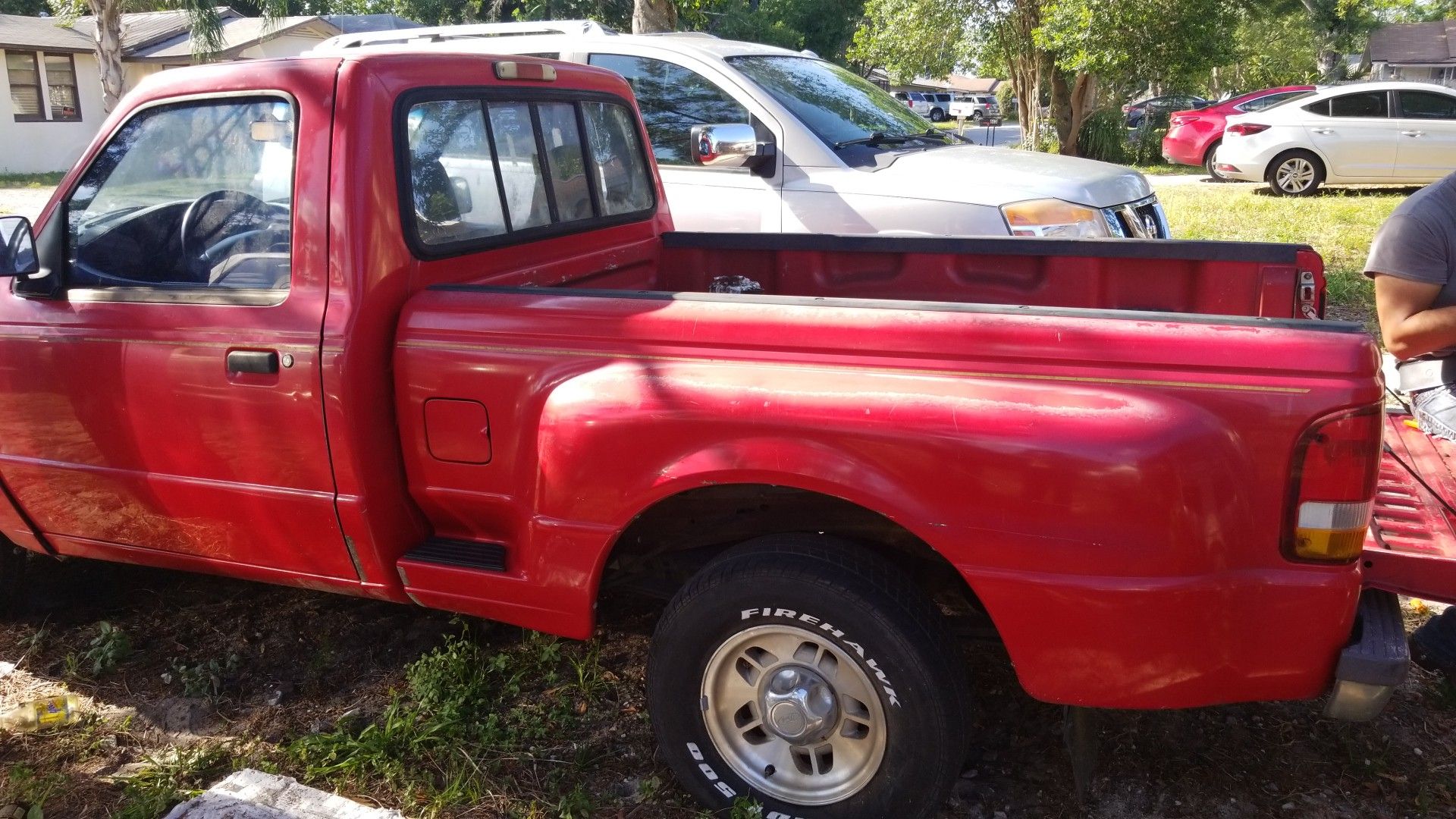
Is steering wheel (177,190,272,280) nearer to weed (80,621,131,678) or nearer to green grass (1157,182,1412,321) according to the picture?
weed (80,621,131,678)

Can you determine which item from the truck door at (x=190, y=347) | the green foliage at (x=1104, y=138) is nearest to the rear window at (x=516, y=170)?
the truck door at (x=190, y=347)

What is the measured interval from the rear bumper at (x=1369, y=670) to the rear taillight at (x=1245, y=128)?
14.3m

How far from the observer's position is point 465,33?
725 centimetres

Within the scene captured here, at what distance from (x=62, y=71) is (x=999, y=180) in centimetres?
2848

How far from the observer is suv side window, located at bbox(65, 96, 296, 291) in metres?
2.99

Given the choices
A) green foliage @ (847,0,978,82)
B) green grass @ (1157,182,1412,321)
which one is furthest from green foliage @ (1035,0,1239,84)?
green grass @ (1157,182,1412,321)

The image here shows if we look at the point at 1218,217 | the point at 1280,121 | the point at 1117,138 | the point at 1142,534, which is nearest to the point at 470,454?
the point at 1142,534

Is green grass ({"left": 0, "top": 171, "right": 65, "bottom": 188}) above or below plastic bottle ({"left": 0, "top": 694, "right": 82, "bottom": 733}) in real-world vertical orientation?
above

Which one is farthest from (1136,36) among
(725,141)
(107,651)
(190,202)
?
(107,651)

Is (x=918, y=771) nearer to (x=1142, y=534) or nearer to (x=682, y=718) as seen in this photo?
(x=682, y=718)

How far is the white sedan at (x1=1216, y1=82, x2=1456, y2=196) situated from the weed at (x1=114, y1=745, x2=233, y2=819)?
593 inches

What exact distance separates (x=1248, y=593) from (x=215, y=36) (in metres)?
26.0

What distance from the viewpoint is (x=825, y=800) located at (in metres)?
2.66

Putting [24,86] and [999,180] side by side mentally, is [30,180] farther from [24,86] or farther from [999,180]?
[999,180]
